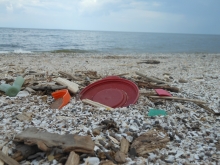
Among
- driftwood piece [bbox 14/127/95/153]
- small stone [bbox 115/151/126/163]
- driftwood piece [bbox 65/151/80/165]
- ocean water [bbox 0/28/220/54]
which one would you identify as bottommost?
small stone [bbox 115/151/126/163]

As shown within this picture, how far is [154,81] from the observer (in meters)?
6.91

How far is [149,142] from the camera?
9.59ft

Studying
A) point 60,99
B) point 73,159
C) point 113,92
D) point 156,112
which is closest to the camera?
point 73,159

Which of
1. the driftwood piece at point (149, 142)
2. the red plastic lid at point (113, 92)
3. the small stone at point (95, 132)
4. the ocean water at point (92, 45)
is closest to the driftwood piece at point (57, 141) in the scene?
the small stone at point (95, 132)

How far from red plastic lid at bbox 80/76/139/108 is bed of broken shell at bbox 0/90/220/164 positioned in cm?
34

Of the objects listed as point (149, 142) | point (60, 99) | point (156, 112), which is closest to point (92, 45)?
point (60, 99)

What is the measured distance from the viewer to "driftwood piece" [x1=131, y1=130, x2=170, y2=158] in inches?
108

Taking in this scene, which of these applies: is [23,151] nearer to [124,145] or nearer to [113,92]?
[124,145]

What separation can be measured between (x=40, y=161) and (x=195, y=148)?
225 cm

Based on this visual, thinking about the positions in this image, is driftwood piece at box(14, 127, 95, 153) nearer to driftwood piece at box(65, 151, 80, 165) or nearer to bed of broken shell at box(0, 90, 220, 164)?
driftwood piece at box(65, 151, 80, 165)

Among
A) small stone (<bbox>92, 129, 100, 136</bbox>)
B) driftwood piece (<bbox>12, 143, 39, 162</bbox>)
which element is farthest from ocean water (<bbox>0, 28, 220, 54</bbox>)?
driftwood piece (<bbox>12, 143, 39, 162</bbox>)

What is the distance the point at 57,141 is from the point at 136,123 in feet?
5.00

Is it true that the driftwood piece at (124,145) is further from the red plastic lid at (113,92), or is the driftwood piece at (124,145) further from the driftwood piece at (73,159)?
the red plastic lid at (113,92)

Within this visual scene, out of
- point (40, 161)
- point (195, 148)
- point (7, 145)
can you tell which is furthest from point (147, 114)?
point (7, 145)
